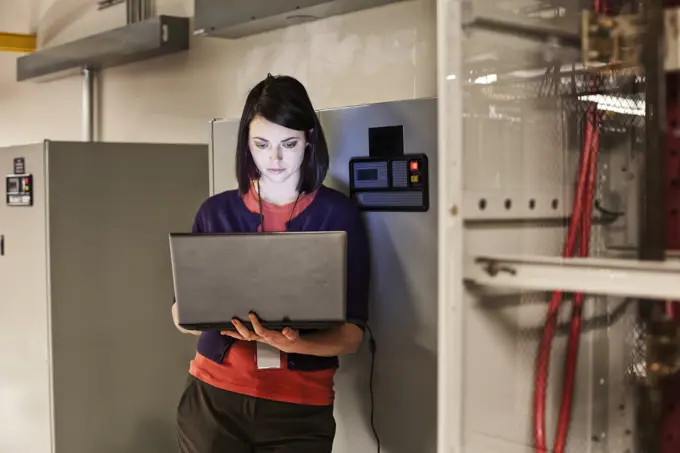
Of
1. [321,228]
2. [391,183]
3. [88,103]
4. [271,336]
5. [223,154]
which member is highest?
[88,103]

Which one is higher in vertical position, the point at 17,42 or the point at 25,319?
the point at 17,42

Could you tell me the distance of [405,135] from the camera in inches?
80.0

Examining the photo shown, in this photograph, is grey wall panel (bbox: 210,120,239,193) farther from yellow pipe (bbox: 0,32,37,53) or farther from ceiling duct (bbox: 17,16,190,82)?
yellow pipe (bbox: 0,32,37,53)

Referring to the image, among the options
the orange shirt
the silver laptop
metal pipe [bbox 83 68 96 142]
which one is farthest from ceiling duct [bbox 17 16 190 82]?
the silver laptop

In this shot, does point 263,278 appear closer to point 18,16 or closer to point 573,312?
point 573,312

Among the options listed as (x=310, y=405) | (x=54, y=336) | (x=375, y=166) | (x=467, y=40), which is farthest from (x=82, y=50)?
(x=467, y=40)

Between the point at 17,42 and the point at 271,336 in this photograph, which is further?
the point at 17,42

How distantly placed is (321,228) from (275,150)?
252 mm

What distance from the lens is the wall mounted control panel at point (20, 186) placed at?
282 cm

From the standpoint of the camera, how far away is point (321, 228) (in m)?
1.97

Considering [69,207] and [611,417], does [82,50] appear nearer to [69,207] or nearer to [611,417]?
[69,207]

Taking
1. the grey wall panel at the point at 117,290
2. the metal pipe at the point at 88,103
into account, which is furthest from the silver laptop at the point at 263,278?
the metal pipe at the point at 88,103

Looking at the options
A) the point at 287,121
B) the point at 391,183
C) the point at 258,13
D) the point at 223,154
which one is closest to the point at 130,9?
the point at 258,13

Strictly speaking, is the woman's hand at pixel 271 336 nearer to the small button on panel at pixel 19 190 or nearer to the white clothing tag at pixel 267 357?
the white clothing tag at pixel 267 357
